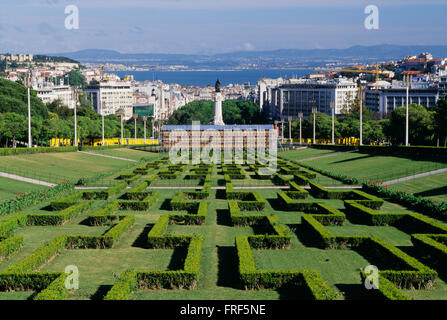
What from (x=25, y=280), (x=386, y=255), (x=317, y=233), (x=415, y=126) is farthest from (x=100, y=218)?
(x=415, y=126)

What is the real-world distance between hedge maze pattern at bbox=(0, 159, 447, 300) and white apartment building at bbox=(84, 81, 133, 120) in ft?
478

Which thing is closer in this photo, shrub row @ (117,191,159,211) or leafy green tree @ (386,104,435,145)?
shrub row @ (117,191,159,211)

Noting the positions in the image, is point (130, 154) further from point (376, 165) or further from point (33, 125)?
point (376, 165)

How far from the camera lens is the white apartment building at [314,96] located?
545ft

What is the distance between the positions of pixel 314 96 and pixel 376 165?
410 ft

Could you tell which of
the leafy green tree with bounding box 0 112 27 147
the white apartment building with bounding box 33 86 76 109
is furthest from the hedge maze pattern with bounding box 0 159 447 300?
the white apartment building with bounding box 33 86 76 109

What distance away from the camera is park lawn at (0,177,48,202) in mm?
34809

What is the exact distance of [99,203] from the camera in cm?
3491

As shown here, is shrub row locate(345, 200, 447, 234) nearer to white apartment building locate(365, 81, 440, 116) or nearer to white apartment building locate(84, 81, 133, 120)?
white apartment building locate(365, 81, 440, 116)

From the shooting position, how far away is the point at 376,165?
162ft

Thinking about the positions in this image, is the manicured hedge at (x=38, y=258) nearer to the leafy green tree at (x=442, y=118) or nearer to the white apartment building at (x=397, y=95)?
the leafy green tree at (x=442, y=118)

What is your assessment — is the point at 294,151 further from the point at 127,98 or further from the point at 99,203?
the point at 127,98

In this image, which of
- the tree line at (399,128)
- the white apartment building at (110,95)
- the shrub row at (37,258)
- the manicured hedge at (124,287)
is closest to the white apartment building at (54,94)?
the white apartment building at (110,95)

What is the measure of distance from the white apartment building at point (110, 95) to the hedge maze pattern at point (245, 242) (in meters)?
146
